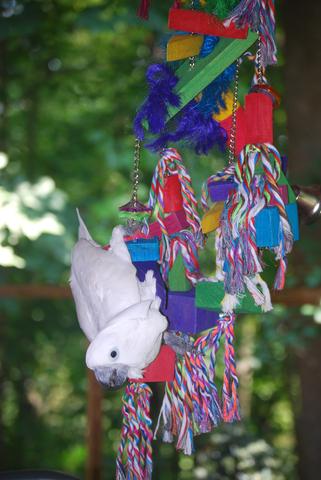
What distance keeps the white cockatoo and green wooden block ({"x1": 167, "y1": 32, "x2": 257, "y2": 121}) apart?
0.62ft

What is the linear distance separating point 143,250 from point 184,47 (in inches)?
10.4

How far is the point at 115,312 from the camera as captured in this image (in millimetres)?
648

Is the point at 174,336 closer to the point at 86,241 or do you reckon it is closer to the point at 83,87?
the point at 86,241

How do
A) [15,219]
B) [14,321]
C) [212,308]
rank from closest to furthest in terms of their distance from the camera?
[212,308], [15,219], [14,321]

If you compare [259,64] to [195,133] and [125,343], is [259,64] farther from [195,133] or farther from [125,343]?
[125,343]

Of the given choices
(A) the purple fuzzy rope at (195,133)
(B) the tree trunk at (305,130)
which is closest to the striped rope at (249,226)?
(A) the purple fuzzy rope at (195,133)

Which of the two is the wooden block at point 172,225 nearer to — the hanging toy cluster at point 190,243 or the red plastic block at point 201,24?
the hanging toy cluster at point 190,243

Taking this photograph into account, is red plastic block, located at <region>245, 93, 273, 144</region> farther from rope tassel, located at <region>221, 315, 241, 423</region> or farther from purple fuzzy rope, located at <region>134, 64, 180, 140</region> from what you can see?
rope tassel, located at <region>221, 315, 241, 423</region>

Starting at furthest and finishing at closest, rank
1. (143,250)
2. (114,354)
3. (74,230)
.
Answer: (74,230)
(143,250)
(114,354)

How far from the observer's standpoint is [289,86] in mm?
2266

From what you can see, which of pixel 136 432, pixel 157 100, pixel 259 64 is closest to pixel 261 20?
pixel 259 64

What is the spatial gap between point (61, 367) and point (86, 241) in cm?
297

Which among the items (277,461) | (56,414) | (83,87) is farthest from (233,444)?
(83,87)

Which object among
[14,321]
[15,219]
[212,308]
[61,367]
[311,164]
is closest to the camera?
[212,308]
